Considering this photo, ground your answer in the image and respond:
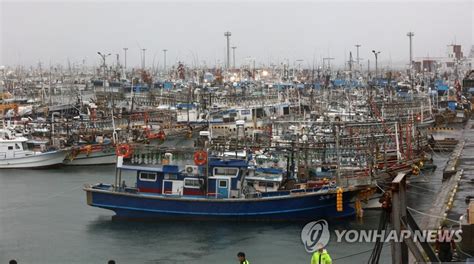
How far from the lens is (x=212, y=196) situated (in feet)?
58.7

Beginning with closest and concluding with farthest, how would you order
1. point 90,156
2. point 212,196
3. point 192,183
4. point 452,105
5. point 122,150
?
1. point 212,196
2. point 192,183
3. point 122,150
4. point 90,156
5. point 452,105

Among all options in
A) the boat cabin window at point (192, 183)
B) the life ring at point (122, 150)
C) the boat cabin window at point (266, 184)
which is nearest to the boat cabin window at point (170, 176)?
the boat cabin window at point (192, 183)

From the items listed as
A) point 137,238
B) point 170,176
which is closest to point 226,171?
point 170,176

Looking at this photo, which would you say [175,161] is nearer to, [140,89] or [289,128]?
[289,128]

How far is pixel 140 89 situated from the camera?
58.9 meters

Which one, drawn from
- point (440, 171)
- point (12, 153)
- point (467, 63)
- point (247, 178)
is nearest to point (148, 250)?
point (247, 178)

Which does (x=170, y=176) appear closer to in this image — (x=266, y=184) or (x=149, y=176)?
(x=149, y=176)

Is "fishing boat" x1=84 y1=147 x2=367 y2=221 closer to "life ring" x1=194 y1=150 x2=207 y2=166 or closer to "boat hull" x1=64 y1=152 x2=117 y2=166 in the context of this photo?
"life ring" x1=194 y1=150 x2=207 y2=166

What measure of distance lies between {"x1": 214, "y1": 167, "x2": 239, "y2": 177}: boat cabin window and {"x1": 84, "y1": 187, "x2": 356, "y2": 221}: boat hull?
26.7 inches

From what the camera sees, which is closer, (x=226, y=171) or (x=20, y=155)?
(x=226, y=171)

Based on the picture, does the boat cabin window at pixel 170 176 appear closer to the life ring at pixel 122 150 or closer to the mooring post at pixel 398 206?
the life ring at pixel 122 150

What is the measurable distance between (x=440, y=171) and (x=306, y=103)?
794 inches

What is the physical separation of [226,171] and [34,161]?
12803 mm

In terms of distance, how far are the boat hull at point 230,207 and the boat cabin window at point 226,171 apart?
68cm
